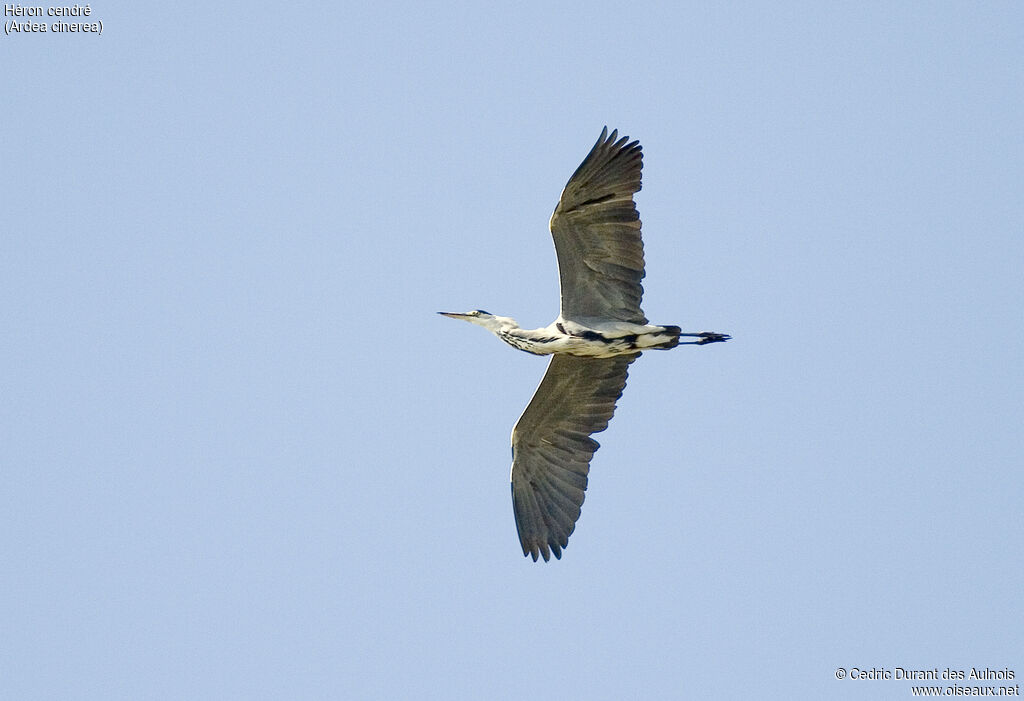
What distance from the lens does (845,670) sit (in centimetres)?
1291

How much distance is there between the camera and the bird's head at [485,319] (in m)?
13.6

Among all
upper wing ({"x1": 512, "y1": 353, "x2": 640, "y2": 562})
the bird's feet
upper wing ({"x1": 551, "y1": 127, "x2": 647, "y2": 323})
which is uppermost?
upper wing ({"x1": 551, "y1": 127, "x2": 647, "y2": 323})

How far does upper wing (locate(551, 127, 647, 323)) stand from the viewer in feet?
40.6

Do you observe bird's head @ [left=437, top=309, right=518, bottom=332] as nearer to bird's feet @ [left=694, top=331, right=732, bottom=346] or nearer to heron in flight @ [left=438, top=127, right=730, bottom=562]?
heron in flight @ [left=438, top=127, right=730, bottom=562]

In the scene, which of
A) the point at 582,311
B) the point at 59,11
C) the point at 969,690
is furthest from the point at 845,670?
the point at 59,11

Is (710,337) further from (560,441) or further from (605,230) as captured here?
(560,441)

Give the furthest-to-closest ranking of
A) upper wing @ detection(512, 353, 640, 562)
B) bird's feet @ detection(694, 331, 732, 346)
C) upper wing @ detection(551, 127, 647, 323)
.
Result: 1. upper wing @ detection(512, 353, 640, 562)
2. bird's feet @ detection(694, 331, 732, 346)
3. upper wing @ detection(551, 127, 647, 323)

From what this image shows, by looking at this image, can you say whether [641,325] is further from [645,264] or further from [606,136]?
[606,136]

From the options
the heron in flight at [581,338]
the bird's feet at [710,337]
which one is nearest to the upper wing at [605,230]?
the heron in flight at [581,338]

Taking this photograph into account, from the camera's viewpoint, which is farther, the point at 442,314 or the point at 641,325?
the point at 442,314

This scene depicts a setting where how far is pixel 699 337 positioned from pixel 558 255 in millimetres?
1528

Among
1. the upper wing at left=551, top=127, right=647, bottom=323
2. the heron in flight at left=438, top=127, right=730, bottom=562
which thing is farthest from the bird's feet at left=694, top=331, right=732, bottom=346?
the upper wing at left=551, top=127, right=647, bottom=323

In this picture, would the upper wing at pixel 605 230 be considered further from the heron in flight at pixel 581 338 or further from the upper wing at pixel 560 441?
the upper wing at pixel 560 441

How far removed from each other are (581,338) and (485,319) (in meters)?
1.36
